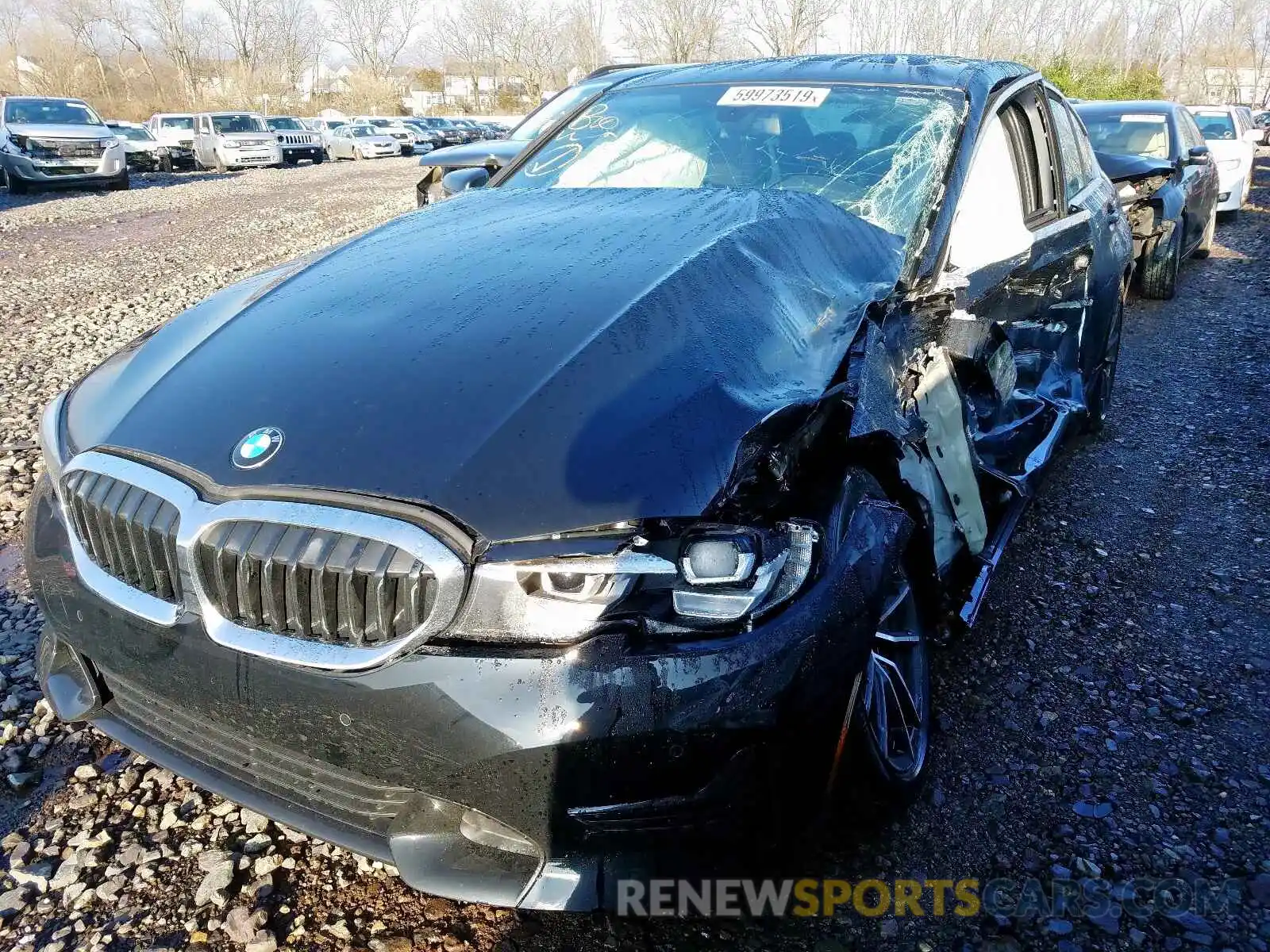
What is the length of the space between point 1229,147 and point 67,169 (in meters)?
19.3

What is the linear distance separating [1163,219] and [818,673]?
24.7 feet

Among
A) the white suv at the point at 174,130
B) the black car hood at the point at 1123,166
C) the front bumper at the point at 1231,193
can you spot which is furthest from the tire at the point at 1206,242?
the white suv at the point at 174,130

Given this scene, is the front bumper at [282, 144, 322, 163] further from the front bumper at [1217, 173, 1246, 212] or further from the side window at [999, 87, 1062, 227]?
the side window at [999, 87, 1062, 227]

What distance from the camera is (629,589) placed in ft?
5.11

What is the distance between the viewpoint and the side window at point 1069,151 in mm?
3938

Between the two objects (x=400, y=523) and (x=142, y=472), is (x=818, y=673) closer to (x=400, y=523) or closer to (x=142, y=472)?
(x=400, y=523)

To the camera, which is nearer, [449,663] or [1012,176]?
[449,663]

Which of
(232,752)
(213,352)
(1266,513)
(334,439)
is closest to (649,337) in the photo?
(334,439)

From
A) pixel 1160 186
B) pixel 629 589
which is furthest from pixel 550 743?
pixel 1160 186

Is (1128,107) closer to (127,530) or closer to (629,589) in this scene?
(629,589)

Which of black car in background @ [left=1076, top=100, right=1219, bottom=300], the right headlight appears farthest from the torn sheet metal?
black car in background @ [left=1076, top=100, right=1219, bottom=300]

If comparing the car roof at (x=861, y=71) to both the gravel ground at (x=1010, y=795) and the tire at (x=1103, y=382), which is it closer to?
the tire at (x=1103, y=382)

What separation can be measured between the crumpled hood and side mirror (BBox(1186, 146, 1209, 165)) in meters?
18.0

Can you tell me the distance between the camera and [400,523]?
1552 mm
